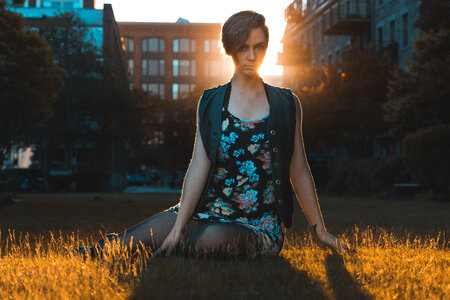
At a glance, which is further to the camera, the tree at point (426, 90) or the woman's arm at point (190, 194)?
the tree at point (426, 90)

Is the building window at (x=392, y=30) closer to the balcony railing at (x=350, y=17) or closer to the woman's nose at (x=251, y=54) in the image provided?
the balcony railing at (x=350, y=17)

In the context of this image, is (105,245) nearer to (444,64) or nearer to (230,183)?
(230,183)

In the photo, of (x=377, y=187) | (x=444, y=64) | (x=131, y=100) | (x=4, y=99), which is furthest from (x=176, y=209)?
(x=131, y=100)

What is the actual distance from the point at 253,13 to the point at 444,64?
21.1 meters

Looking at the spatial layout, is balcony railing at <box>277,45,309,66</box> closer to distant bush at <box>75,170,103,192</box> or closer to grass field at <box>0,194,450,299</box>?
distant bush at <box>75,170,103,192</box>

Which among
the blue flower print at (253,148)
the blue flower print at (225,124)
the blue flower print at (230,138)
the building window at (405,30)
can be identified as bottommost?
the blue flower print at (253,148)

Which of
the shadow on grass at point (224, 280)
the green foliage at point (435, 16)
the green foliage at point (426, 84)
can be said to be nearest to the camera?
the shadow on grass at point (224, 280)

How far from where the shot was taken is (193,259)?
4488mm

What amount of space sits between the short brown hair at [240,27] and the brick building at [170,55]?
9143 cm

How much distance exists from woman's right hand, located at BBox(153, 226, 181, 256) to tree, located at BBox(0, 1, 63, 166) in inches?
488

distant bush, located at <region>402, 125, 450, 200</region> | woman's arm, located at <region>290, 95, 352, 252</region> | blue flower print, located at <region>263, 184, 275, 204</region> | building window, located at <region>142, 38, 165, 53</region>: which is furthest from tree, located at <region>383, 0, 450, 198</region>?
building window, located at <region>142, 38, 165, 53</region>

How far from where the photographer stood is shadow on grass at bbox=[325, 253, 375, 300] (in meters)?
3.46

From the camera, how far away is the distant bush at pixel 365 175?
1070 inches

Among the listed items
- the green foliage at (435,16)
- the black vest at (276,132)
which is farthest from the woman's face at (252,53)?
the green foliage at (435,16)
